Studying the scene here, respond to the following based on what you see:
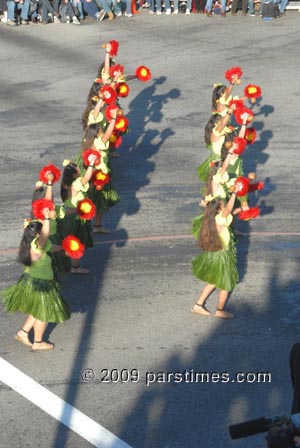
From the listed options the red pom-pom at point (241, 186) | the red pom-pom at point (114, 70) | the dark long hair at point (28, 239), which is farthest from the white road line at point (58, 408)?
the red pom-pom at point (114, 70)

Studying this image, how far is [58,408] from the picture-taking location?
34.9 ft

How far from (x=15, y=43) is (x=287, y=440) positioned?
23.6m

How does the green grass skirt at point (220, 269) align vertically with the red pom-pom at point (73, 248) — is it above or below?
below

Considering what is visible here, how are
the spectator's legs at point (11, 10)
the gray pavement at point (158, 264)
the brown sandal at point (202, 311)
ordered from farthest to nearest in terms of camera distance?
1. the spectator's legs at point (11, 10)
2. the brown sandal at point (202, 311)
3. the gray pavement at point (158, 264)

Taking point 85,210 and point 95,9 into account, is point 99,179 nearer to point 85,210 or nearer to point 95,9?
point 85,210

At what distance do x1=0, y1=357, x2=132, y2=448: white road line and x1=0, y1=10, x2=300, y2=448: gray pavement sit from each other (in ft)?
0.32

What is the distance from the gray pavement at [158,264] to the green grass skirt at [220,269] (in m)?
0.57

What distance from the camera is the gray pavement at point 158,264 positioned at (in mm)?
10672

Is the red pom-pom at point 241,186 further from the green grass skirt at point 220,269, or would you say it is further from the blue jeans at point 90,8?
the blue jeans at point 90,8

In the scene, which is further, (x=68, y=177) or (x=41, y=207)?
(x=68, y=177)

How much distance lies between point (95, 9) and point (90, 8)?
0.68 ft

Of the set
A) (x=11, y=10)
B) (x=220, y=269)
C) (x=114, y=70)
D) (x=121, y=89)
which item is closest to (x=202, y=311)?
(x=220, y=269)

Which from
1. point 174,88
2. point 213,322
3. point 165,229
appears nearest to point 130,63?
point 174,88

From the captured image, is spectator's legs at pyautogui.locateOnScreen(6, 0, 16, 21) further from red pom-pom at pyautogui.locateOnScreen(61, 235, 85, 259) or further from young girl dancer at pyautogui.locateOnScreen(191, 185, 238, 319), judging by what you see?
red pom-pom at pyautogui.locateOnScreen(61, 235, 85, 259)
